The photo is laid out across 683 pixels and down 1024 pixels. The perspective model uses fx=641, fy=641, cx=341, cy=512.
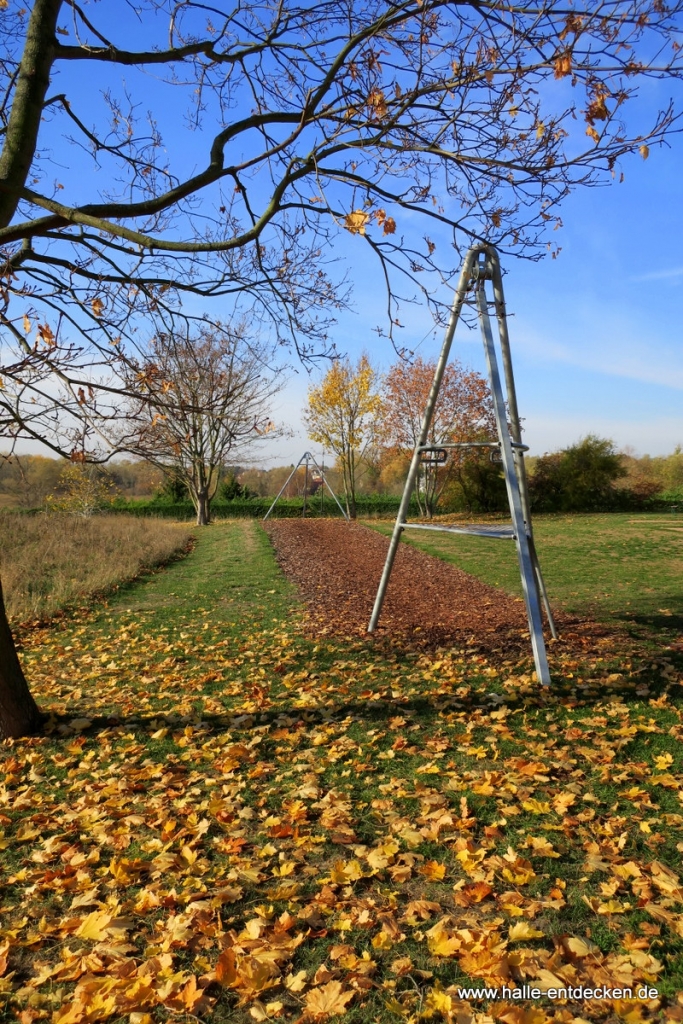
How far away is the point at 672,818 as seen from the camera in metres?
3.25

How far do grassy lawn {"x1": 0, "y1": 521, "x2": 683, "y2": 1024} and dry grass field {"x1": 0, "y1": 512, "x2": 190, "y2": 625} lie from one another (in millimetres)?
4599

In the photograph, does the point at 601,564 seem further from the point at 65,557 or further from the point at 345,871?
the point at 345,871

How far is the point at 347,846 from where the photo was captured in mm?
3207

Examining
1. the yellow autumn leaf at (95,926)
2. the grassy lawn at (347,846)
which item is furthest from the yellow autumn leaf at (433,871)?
the yellow autumn leaf at (95,926)

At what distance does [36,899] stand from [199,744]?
1.70 meters

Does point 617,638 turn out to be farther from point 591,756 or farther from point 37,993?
point 37,993

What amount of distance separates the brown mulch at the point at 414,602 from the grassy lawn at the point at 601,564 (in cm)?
65

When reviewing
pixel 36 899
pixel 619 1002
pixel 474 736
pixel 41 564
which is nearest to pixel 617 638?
pixel 474 736

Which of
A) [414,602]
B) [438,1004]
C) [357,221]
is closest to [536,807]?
[438,1004]

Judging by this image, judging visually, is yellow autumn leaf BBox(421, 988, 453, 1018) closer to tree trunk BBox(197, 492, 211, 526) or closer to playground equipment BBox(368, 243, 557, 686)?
playground equipment BBox(368, 243, 557, 686)

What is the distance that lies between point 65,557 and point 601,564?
10940 mm

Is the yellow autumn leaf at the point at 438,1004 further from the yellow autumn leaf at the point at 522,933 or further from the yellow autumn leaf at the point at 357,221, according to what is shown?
the yellow autumn leaf at the point at 357,221

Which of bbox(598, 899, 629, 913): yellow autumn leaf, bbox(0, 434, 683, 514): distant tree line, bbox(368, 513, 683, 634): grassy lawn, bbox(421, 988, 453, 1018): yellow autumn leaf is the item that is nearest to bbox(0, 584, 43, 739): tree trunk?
bbox(421, 988, 453, 1018): yellow autumn leaf

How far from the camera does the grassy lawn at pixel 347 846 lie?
2.32 m
